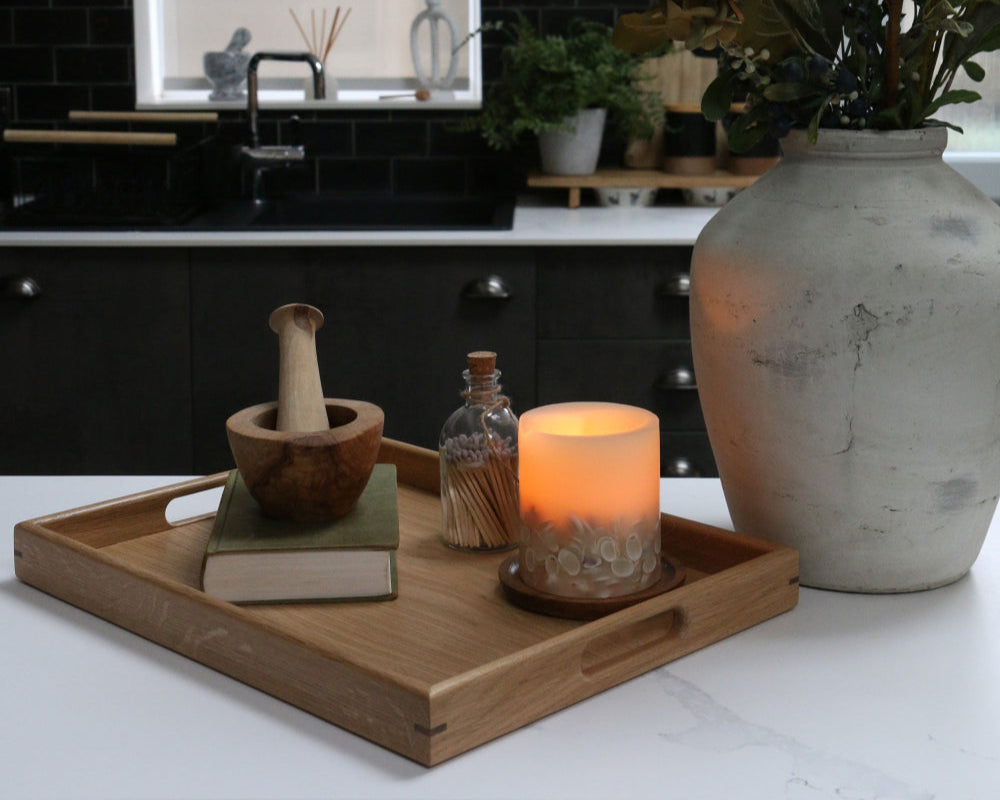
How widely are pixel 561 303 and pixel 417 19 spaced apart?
1039 millimetres

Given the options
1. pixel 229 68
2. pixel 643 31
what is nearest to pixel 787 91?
pixel 643 31

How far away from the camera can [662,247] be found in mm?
2756

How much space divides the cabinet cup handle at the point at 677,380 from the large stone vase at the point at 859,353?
172 centimetres

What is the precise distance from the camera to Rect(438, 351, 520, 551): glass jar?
1.11 m

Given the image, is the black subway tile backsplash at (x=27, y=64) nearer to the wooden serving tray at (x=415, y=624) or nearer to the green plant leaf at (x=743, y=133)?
the wooden serving tray at (x=415, y=624)

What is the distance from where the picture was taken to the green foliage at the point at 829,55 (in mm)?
971

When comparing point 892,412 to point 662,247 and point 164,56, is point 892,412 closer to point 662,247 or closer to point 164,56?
point 662,247

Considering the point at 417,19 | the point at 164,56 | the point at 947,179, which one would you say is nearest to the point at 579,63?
the point at 417,19

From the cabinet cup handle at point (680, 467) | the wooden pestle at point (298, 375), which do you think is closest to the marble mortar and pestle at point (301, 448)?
the wooden pestle at point (298, 375)

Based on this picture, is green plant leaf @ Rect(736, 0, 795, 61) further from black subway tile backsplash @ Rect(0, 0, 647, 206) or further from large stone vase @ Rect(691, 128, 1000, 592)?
black subway tile backsplash @ Rect(0, 0, 647, 206)

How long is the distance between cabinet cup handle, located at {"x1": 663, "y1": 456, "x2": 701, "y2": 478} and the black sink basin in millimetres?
742

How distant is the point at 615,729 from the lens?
0.84m

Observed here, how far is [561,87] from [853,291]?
2.23 metres

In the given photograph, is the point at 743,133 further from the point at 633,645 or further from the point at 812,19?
the point at 633,645
